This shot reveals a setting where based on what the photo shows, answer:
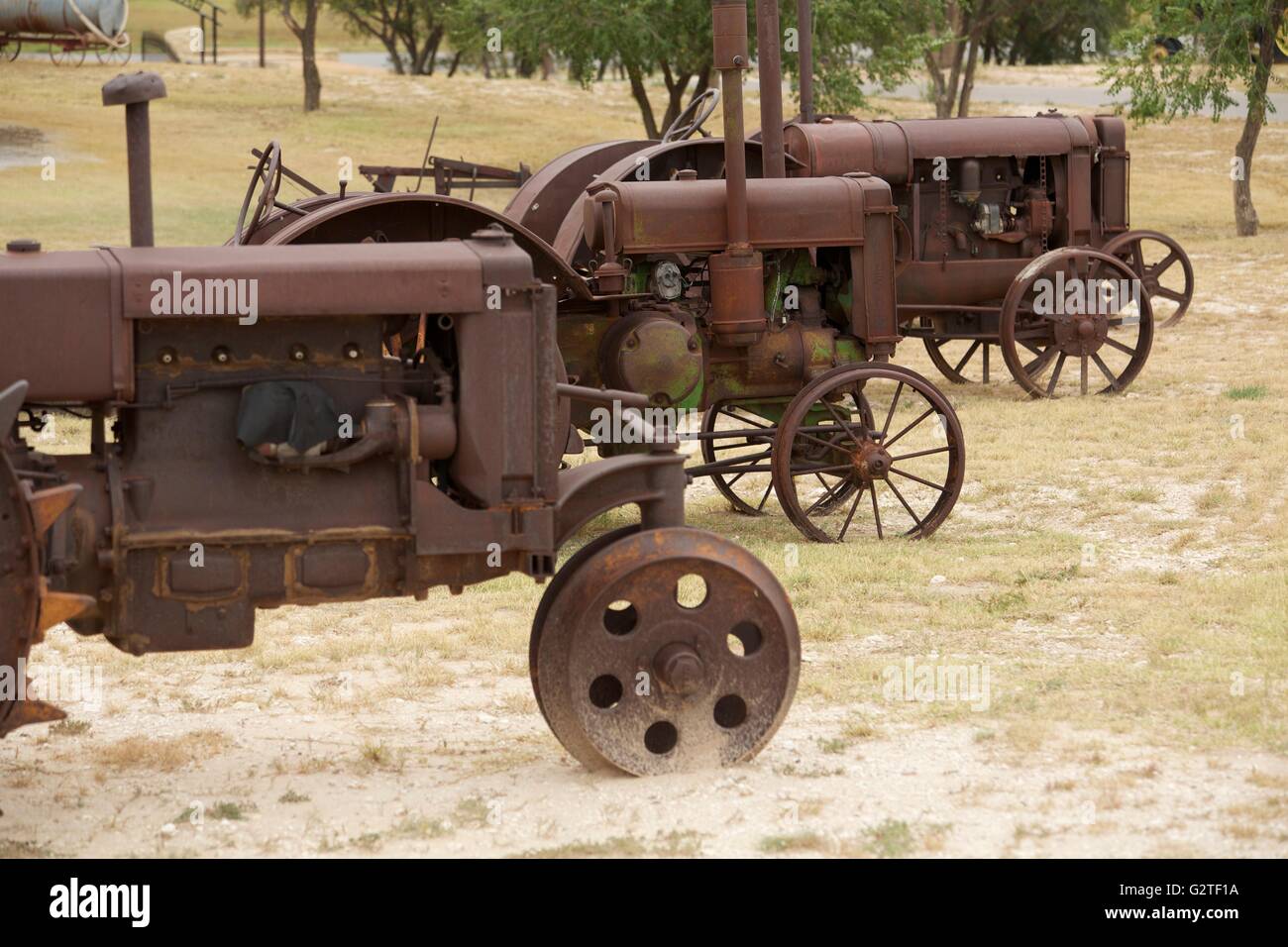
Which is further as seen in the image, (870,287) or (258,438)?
(870,287)

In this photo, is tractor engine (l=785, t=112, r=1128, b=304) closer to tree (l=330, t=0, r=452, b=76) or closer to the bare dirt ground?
the bare dirt ground

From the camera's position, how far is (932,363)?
14.6 m

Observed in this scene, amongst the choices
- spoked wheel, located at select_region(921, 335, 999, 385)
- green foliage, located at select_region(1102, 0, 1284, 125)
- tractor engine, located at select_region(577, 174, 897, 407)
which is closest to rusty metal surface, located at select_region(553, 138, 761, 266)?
tractor engine, located at select_region(577, 174, 897, 407)

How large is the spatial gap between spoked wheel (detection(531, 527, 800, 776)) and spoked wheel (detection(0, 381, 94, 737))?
51.0 inches

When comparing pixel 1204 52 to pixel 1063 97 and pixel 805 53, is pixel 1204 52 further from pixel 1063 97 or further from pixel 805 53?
pixel 1063 97

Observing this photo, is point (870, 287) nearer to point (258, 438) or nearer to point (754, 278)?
point (754, 278)

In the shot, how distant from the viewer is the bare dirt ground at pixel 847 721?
15.1 feet

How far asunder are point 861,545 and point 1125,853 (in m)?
3.89

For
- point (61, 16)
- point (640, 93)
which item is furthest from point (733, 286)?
point (640, 93)

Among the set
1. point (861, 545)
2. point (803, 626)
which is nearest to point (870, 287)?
point (861, 545)

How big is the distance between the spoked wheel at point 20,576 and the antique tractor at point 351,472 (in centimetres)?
18

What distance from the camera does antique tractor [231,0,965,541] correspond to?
326 inches

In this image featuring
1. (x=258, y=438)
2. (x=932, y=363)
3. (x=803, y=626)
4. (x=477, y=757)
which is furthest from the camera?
(x=932, y=363)
